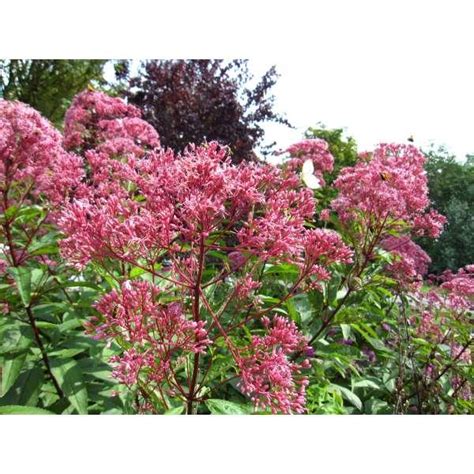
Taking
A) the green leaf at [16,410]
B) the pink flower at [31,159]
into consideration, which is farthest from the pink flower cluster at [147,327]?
the pink flower at [31,159]

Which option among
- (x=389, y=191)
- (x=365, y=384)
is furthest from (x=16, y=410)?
(x=389, y=191)

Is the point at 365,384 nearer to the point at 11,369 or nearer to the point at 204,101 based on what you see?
the point at 11,369

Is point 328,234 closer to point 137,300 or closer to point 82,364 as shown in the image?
point 137,300

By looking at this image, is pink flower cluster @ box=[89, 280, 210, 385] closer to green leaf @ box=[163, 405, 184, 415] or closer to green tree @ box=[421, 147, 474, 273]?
green leaf @ box=[163, 405, 184, 415]

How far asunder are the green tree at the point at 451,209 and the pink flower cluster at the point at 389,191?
102 cm

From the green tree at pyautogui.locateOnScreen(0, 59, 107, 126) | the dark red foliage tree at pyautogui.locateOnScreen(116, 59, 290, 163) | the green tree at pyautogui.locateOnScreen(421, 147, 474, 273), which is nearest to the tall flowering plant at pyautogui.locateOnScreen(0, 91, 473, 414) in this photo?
the green tree at pyautogui.locateOnScreen(421, 147, 474, 273)

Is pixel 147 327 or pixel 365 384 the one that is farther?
pixel 365 384

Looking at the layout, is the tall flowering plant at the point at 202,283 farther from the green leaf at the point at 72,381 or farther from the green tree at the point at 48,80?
the green tree at the point at 48,80

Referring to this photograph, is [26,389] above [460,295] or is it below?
below

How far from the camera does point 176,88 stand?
16.9 feet

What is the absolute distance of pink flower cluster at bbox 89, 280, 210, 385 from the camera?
103 centimetres

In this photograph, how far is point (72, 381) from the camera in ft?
4.83

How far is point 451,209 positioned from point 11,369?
8.84 ft
